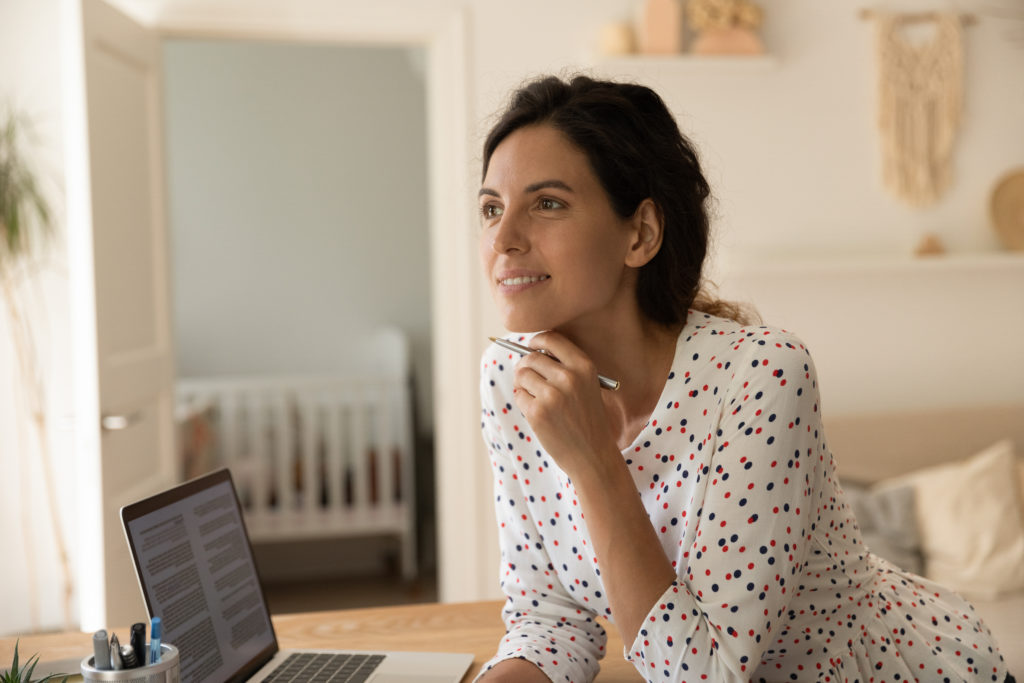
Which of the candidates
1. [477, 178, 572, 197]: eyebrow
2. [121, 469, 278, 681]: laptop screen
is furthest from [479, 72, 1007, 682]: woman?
[121, 469, 278, 681]: laptop screen

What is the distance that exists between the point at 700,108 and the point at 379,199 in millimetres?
2200

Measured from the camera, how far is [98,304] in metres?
2.48

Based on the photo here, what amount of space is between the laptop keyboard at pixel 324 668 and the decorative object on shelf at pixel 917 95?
2.91 meters

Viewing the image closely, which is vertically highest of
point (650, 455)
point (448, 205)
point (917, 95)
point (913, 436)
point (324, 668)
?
point (917, 95)

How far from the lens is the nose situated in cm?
112

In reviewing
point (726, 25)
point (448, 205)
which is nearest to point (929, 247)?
point (726, 25)

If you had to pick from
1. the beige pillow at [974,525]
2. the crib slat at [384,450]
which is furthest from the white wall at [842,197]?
the crib slat at [384,450]

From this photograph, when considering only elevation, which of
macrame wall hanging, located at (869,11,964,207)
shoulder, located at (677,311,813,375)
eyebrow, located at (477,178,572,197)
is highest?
macrame wall hanging, located at (869,11,964,207)

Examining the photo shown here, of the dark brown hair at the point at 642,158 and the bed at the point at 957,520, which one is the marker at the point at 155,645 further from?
the bed at the point at 957,520

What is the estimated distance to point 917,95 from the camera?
342 centimetres

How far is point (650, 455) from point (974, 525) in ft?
6.57

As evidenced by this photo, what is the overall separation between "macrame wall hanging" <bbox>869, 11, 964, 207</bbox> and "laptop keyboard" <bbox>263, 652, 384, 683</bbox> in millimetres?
2915

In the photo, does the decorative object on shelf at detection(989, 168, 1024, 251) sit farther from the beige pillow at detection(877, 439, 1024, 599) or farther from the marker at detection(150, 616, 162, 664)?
the marker at detection(150, 616, 162, 664)

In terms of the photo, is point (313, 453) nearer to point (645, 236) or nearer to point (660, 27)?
point (660, 27)
